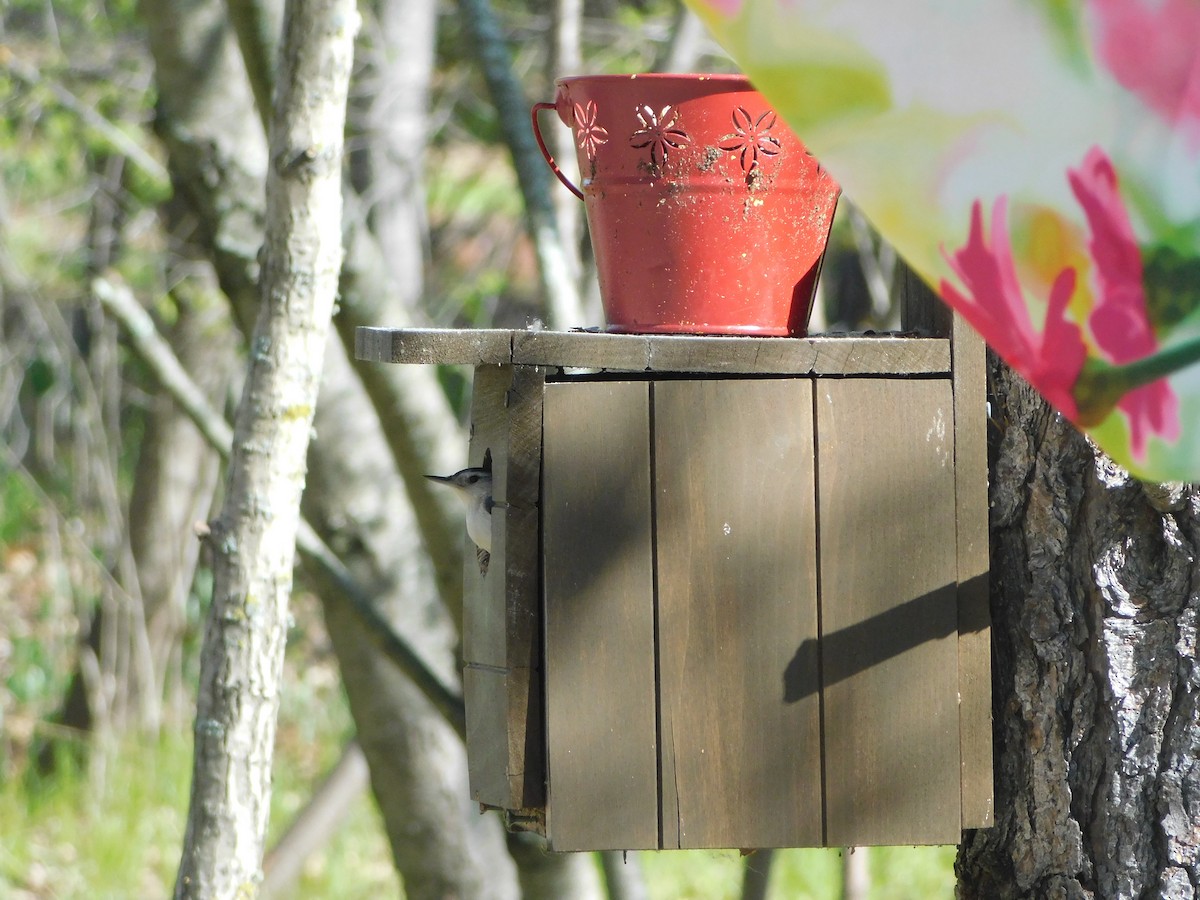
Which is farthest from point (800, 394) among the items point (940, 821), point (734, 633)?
point (940, 821)

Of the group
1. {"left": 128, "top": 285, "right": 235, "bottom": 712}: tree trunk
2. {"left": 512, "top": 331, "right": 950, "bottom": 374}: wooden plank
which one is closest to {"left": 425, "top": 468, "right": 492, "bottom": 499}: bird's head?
{"left": 512, "top": 331, "right": 950, "bottom": 374}: wooden plank

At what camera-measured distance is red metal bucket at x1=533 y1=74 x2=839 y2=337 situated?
1605 mm

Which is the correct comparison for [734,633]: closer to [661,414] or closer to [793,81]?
[661,414]

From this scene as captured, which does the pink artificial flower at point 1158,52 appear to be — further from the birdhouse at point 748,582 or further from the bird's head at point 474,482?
the bird's head at point 474,482

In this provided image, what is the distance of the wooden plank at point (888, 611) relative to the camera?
160cm

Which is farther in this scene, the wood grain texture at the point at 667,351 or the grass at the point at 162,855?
the grass at the point at 162,855

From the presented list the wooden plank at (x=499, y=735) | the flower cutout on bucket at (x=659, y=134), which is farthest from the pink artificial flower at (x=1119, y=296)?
the wooden plank at (x=499, y=735)

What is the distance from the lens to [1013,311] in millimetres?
1051

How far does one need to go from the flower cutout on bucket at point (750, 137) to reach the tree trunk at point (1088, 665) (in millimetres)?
420

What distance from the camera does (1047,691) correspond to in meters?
1.69

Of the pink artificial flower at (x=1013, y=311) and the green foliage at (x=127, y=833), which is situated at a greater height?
the pink artificial flower at (x=1013, y=311)

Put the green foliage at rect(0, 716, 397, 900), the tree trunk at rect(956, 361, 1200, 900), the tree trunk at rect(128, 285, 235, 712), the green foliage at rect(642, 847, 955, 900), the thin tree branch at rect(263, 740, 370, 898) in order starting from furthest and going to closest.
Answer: the tree trunk at rect(128, 285, 235, 712) → the green foliage at rect(0, 716, 397, 900) → the green foliage at rect(642, 847, 955, 900) → the thin tree branch at rect(263, 740, 370, 898) → the tree trunk at rect(956, 361, 1200, 900)

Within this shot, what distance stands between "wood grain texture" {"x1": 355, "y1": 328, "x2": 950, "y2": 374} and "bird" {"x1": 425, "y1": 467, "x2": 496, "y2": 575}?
9.5 inches

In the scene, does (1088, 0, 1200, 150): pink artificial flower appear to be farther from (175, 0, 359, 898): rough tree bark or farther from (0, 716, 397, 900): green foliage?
(0, 716, 397, 900): green foliage
